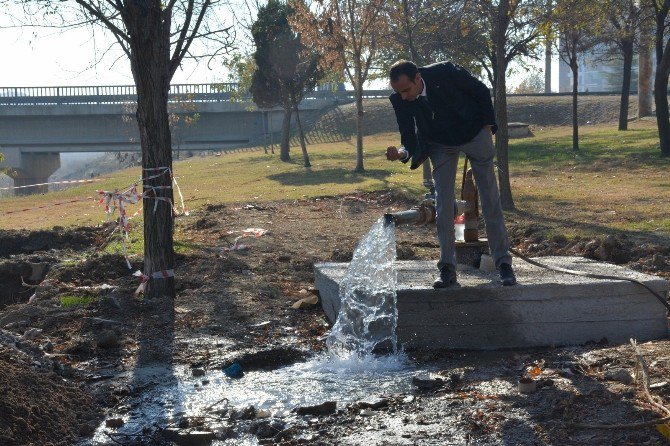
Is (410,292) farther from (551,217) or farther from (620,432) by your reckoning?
(551,217)

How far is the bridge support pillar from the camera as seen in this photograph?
213 ft

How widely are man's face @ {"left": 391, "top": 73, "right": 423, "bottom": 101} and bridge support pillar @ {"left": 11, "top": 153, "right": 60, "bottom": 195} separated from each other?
58565 mm

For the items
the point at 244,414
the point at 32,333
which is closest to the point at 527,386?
the point at 244,414

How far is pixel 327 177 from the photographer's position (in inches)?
1185

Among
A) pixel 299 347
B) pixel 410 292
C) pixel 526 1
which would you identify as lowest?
pixel 299 347

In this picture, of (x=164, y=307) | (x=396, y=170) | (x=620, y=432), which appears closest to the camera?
(x=620, y=432)

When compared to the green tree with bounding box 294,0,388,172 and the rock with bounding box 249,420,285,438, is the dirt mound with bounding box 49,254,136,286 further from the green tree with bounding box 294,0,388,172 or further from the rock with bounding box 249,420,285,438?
the green tree with bounding box 294,0,388,172

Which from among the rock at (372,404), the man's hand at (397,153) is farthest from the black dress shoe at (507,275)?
the rock at (372,404)

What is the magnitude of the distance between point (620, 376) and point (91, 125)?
6470 cm

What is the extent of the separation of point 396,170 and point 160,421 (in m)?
25.7

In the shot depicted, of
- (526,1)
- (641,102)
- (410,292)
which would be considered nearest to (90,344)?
(410,292)

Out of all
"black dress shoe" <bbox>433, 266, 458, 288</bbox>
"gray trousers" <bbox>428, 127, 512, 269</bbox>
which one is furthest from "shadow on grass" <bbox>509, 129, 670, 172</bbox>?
"black dress shoe" <bbox>433, 266, 458, 288</bbox>

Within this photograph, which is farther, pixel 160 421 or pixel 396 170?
pixel 396 170

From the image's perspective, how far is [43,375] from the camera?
5941 mm
